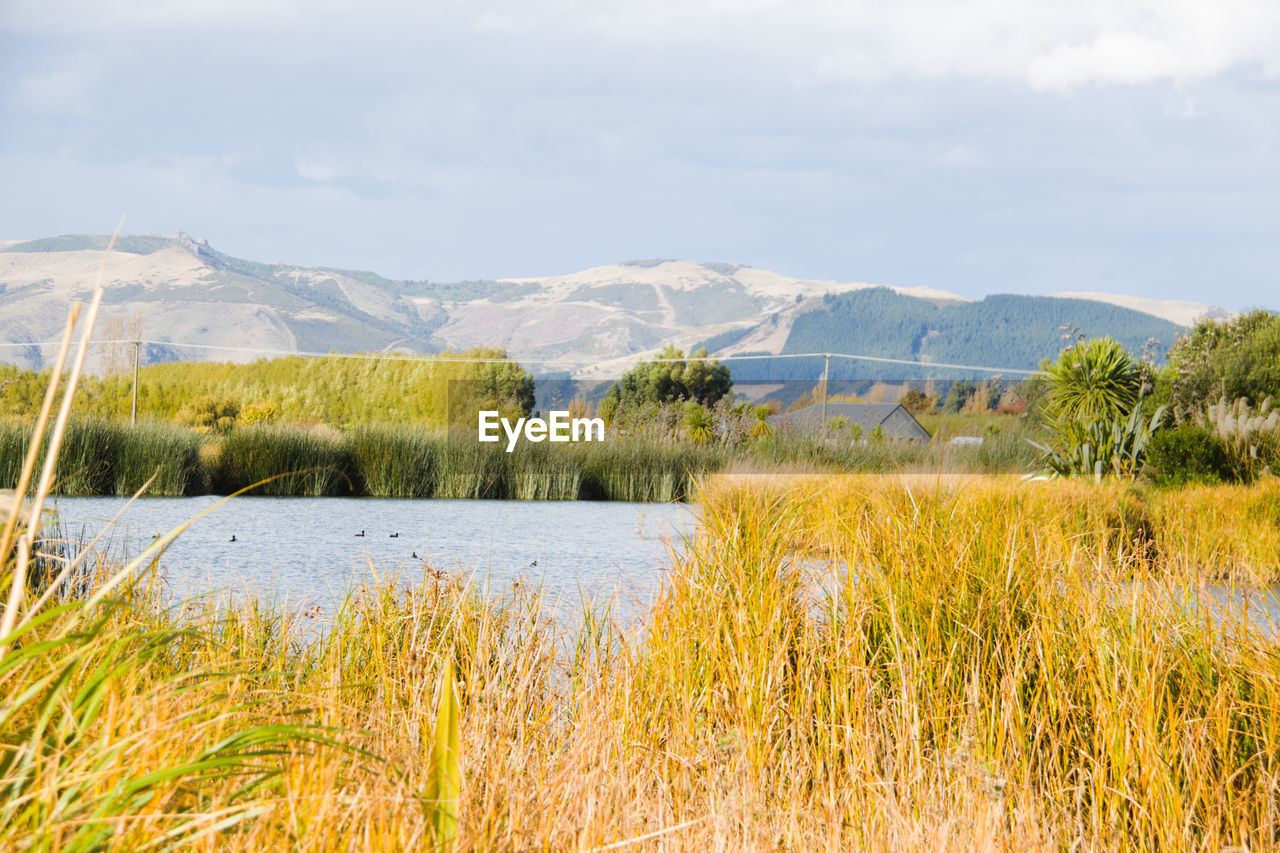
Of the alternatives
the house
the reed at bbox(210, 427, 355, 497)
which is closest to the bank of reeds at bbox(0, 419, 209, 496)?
the reed at bbox(210, 427, 355, 497)

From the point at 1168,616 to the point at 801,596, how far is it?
3.83 ft

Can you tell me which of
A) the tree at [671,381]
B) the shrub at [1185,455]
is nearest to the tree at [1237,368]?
the shrub at [1185,455]

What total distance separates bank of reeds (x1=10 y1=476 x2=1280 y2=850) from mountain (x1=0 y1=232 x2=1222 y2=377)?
5131 centimetres

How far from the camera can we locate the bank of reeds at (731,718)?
132 centimetres

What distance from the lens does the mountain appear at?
2891 inches

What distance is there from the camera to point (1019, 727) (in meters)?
2.15

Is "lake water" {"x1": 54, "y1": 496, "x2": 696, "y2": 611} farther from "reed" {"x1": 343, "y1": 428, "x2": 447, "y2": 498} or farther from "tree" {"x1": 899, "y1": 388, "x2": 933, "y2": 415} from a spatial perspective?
"tree" {"x1": 899, "y1": 388, "x2": 933, "y2": 415}

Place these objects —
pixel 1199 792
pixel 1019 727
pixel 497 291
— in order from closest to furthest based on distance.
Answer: pixel 1199 792 < pixel 1019 727 < pixel 497 291

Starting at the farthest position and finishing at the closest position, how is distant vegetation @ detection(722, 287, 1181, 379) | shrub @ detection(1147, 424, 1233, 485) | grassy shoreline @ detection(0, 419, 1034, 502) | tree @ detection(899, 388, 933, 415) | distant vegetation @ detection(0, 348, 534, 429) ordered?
distant vegetation @ detection(722, 287, 1181, 379)
tree @ detection(899, 388, 933, 415)
distant vegetation @ detection(0, 348, 534, 429)
grassy shoreline @ detection(0, 419, 1034, 502)
shrub @ detection(1147, 424, 1233, 485)

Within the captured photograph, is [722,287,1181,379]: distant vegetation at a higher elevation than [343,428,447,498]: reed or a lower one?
higher

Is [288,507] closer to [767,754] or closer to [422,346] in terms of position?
[767,754]

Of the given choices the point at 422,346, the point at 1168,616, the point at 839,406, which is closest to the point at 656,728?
the point at 1168,616

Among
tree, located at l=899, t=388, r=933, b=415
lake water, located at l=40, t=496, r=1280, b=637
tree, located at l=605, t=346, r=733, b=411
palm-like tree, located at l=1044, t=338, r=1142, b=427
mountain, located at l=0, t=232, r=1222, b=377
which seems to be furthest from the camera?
mountain, located at l=0, t=232, r=1222, b=377

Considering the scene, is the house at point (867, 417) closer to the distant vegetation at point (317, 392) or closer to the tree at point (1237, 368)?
the tree at point (1237, 368)
